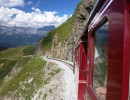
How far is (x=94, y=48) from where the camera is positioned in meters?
5.50

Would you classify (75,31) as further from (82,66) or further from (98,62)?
(98,62)

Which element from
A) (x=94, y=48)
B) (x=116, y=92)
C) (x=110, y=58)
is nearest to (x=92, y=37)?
(x=94, y=48)

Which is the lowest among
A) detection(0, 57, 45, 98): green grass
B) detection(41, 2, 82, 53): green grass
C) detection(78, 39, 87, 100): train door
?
detection(0, 57, 45, 98): green grass

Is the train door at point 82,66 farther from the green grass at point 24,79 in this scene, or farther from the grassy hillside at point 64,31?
the grassy hillside at point 64,31

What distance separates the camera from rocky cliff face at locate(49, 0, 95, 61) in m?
65.8

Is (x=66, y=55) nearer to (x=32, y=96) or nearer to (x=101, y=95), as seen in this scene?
(x=32, y=96)

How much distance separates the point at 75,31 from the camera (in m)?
76.6

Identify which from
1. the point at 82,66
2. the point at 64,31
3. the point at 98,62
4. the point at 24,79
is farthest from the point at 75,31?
the point at 98,62

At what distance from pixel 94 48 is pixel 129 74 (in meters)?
2.82

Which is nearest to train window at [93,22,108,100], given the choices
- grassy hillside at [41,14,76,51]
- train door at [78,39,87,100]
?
train door at [78,39,87,100]

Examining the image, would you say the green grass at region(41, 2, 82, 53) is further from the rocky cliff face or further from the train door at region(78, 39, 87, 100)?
the train door at region(78, 39, 87, 100)

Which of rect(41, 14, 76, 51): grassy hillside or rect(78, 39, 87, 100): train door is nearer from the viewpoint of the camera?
rect(78, 39, 87, 100): train door

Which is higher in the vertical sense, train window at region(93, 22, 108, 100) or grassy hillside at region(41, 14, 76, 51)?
grassy hillside at region(41, 14, 76, 51)

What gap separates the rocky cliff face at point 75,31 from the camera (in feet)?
216
